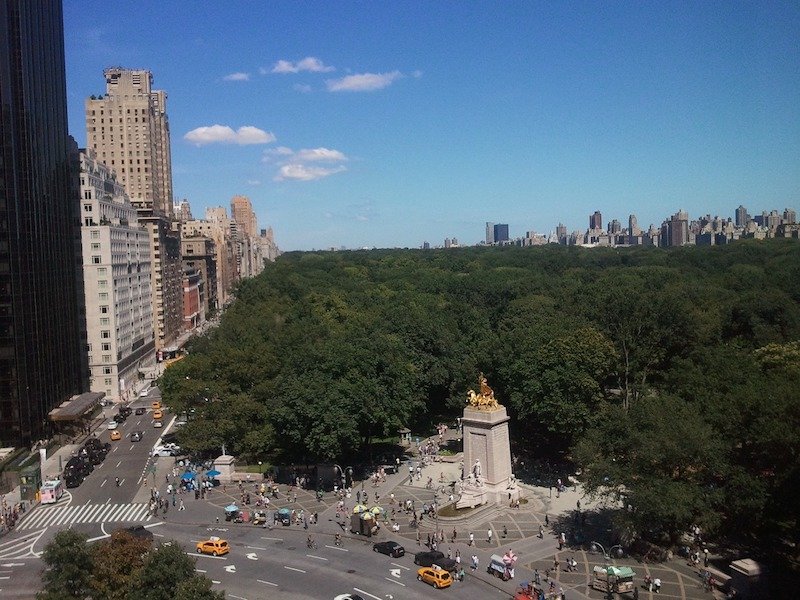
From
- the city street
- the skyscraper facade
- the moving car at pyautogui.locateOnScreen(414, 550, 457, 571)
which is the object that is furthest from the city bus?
the skyscraper facade

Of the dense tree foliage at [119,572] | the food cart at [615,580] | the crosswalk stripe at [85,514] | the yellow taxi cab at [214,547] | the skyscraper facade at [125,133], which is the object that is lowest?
the crosswalk stripe at [85,514]

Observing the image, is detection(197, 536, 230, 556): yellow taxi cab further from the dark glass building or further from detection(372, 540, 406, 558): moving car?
the dark glass building

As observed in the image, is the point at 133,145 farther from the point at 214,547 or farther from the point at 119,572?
the point at 119,572

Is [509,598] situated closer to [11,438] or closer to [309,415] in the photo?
[309,415]

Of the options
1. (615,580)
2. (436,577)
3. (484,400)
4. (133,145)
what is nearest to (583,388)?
(484,400)

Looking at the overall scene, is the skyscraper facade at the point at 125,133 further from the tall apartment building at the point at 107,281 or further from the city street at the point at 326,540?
the city street at the point at 326,540

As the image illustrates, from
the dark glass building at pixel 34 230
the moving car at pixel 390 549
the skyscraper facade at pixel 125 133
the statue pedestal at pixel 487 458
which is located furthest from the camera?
the skyscraper facade at pixel 125 133

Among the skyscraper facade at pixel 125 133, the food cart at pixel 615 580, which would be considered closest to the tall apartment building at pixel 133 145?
the skyscraper facade at pixel 125 133

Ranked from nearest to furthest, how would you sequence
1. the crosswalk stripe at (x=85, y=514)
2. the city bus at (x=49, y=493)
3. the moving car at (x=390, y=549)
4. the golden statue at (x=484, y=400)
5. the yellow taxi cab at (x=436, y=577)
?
the yellow taxi cab at (x=436, y=577) < the moving car at (x=390, y=549) < the crosswalk stripe at (x=85, y=514) < the golden statue at (x=484, y=400) < the city bus at (x=49, y=493)
